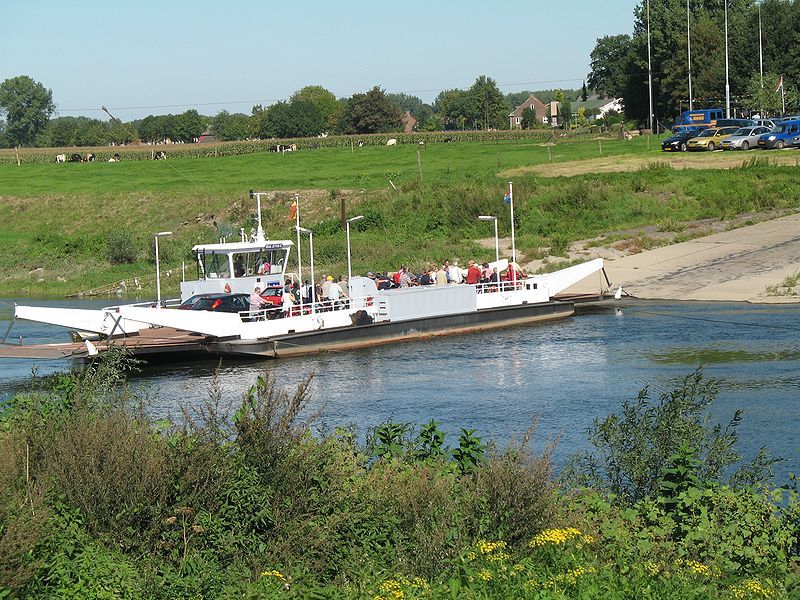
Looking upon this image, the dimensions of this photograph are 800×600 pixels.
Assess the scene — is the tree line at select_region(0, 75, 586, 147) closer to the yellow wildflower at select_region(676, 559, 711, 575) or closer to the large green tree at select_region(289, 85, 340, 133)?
the large green tree at select_region(289, 85, 340, 133)

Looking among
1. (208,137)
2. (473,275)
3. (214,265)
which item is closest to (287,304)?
(214,265)

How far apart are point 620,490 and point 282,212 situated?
181ft

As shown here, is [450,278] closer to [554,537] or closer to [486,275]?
[486,275]

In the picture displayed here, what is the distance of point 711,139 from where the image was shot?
2660 inches

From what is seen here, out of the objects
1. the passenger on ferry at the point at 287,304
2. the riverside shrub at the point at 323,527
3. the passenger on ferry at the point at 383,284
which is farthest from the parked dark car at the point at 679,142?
the riverside shrub at the point at 323,527

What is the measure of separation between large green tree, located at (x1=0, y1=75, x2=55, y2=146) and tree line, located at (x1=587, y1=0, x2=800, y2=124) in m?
119

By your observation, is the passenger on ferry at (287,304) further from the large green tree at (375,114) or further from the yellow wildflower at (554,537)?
the large green tree at (375,114)

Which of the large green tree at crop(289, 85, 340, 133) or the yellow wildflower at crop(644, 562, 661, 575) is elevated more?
the large green tree at crop(289, 85, 340, 133)

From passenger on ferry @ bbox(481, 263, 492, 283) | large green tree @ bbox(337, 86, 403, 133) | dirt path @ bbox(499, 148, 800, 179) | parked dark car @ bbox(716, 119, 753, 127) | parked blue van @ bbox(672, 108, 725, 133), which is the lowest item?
passenger on ferry @ bbox(481, 263, 492, 283)

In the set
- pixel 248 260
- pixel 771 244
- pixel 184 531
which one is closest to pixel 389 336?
pixel 248 260

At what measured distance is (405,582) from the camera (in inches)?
437

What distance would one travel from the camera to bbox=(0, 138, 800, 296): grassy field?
178 ft

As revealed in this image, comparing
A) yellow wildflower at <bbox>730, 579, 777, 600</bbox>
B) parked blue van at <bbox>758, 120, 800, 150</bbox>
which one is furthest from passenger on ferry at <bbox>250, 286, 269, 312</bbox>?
parked blue van at <bbox>758, 120, 800, 150</bbox>

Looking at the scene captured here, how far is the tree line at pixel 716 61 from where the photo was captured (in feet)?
302
